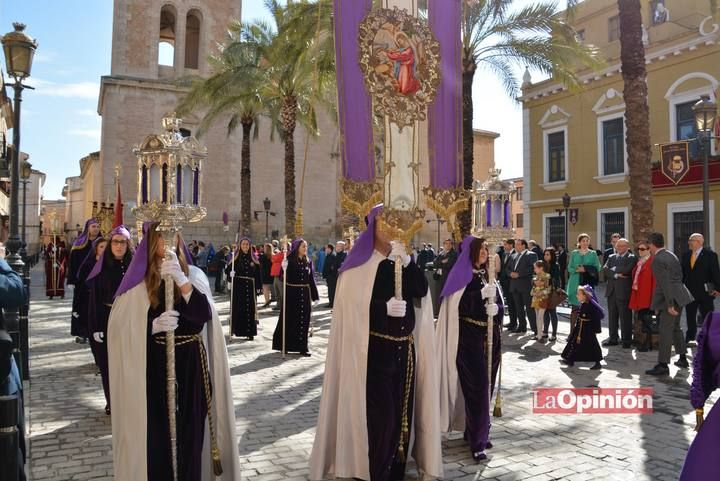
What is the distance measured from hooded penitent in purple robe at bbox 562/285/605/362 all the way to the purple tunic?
349cm

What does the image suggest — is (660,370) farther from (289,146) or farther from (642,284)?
(289,146)

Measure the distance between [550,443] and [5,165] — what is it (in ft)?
58.9

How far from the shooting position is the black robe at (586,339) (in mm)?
8742

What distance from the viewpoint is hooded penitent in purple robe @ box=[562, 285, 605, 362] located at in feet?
28.7

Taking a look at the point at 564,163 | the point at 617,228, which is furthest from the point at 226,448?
the point at 564,163

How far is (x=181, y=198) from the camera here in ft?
13.6

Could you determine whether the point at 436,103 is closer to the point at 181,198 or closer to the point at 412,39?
the point at 412,39

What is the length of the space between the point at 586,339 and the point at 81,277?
7.84 meters

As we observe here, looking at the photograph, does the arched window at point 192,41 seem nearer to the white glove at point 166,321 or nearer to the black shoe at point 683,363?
the black shoe at point 683,363

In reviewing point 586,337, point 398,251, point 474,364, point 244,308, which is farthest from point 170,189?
point 244,308

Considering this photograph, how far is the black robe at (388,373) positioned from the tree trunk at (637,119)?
Result: 298 inches

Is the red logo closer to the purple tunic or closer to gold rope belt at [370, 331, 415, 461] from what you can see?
the purple tunic

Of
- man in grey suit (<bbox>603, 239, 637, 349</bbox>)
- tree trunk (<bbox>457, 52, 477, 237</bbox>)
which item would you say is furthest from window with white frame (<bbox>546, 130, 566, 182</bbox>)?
man in grey suit (<bbox>603, 239, 637, 349</bbox>)

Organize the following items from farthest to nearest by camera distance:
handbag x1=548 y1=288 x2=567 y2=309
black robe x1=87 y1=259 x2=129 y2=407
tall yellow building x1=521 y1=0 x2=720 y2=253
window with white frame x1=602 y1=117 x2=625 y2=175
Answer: window with white frame x1=602 y1=117 x2=625 y2=175 < tall yellow building x1=521 y1=0 x2=720 y2=253 < handbag x1=548 y1=288 x2=567 y2=309 < black robe x1=87 y1=259 x2=129 y2=407
